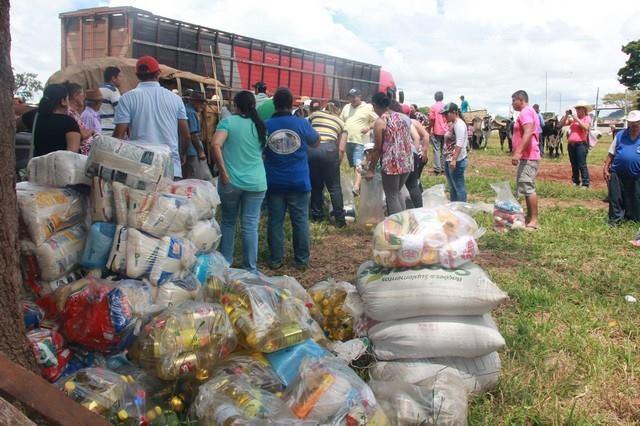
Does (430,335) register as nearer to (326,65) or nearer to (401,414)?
(401,414)

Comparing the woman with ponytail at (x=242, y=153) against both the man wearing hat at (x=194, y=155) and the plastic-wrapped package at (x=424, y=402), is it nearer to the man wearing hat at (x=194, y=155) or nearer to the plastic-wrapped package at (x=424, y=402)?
the man wearing hat at (x=194, y=155)

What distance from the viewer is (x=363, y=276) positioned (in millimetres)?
3197

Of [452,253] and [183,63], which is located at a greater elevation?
[183,63]

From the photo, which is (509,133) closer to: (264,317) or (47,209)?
(264,317)

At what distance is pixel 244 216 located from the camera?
4.55 metres

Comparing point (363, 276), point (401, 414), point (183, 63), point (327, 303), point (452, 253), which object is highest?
point (183, 63)

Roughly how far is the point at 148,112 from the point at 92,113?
53.3 inches

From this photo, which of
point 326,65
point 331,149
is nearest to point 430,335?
point 331,149

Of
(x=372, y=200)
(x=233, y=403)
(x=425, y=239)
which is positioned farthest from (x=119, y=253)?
(x=372, y=200)

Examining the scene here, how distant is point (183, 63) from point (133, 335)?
374 inches

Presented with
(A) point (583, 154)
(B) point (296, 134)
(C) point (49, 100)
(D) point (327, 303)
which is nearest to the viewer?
(D) point (327, 303)

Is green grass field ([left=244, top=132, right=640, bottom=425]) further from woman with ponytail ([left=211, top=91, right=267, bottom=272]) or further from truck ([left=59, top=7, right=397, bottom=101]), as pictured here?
truck ([left=59, top=7, right=397, bottom=101])

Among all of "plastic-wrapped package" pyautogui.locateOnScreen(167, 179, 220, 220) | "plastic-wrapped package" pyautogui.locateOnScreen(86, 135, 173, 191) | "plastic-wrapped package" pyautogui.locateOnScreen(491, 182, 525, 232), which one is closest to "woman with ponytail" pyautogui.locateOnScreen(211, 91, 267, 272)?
"plastic-wrapped package" pyautogui.locateOnScreen(167, 179, 220, 220)

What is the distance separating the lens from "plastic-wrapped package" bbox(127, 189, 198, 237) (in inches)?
118
